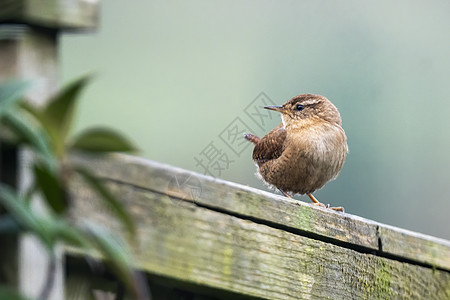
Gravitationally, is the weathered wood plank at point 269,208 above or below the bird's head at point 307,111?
above

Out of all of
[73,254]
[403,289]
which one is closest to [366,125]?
[403,289]

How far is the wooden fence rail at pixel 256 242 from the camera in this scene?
125 centimetres

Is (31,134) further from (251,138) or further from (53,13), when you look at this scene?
(251,138)

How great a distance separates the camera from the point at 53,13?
1024mm

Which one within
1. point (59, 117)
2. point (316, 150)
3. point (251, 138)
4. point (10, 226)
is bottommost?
point (251, 138)

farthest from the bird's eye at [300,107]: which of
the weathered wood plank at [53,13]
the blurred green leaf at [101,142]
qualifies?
the blurred green leaf at [101,142]

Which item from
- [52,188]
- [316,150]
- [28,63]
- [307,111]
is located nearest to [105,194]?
[52,188]

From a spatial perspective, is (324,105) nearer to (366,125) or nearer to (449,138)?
(366,125)

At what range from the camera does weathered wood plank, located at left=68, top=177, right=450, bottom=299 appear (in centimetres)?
125

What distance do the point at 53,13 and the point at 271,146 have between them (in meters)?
3.28

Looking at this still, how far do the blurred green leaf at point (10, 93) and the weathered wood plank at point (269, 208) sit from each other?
7.5 inches

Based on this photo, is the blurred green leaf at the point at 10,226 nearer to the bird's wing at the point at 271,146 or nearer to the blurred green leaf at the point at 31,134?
the blurred green leaf at the point at 31,134

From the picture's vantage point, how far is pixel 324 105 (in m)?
4.47

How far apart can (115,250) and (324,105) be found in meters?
3.63
